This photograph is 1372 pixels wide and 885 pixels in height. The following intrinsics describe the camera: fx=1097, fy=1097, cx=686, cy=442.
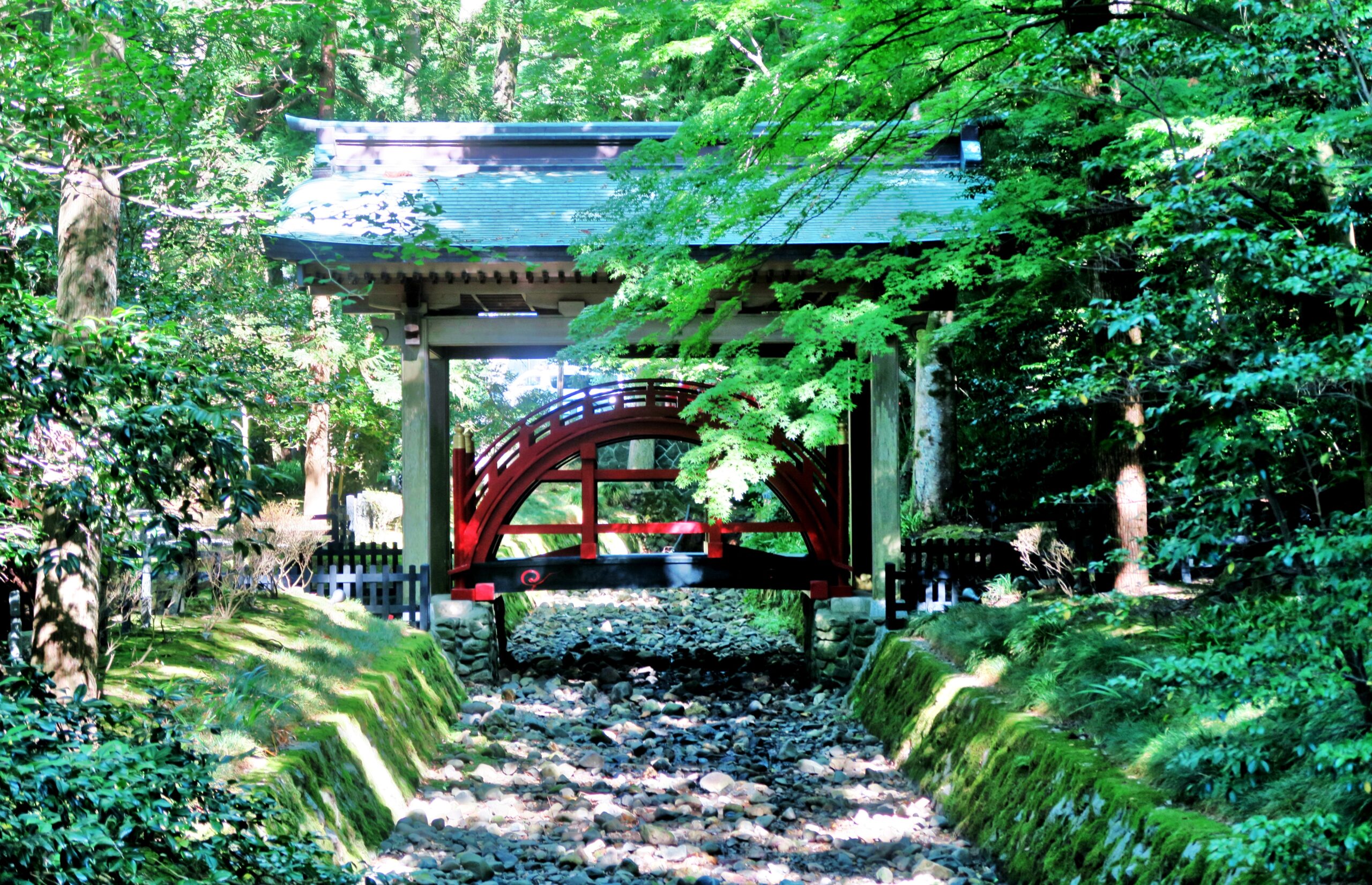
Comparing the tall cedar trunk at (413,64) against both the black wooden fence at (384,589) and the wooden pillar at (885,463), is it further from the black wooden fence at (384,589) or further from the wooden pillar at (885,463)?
the wooden pillar at (885,463)

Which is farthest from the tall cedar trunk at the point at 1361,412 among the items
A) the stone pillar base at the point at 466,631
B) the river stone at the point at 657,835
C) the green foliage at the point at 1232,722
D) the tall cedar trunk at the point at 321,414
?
the tall cedar trunk at the point at 321,414

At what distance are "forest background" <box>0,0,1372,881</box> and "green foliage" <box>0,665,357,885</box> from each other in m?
0.68

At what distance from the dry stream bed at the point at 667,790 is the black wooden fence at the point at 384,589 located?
105 centimetres

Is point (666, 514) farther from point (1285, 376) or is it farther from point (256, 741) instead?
point (1285, 376)

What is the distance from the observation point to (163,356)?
3.61 metres

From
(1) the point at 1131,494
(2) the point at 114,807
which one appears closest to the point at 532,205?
(1) the point at 1131,494

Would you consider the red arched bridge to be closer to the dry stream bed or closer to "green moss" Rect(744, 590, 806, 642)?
the dry stream bed

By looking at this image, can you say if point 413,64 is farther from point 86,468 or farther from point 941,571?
point 86,468

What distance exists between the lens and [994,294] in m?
9.95

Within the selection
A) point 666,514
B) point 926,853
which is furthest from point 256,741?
point 666,514

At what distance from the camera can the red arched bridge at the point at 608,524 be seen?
11125 mm

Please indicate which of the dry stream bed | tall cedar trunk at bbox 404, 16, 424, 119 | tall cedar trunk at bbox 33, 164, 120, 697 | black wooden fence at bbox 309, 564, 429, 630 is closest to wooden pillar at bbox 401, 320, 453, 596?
black wooden fence at bbox 309, 564, 429, 630

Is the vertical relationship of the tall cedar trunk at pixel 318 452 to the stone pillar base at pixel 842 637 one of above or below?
above

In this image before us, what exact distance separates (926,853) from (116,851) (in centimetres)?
446
